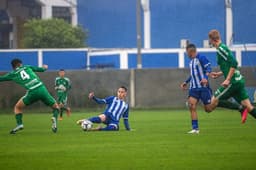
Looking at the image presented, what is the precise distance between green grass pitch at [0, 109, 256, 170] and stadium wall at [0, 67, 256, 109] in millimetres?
18013

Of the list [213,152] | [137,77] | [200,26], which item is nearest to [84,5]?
[200,26]

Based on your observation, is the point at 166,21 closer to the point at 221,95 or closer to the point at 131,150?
the point at 221,95

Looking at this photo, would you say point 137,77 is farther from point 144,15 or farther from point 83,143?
point 144,15

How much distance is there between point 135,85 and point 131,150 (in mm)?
23694

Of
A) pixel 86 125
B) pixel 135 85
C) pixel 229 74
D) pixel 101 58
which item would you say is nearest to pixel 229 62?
pixel 229 74

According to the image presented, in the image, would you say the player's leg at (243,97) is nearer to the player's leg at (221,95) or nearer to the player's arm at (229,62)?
the player's leg at (221,95)

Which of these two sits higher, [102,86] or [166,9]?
[166,9]

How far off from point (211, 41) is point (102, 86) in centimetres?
2111

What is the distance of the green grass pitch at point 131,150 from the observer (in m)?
11.9

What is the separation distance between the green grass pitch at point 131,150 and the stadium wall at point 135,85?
18.0m

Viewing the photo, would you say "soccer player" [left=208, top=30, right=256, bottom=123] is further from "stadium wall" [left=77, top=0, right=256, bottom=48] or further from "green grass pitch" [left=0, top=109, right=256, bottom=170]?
"stadium wall" [left=77, top=0, right=256, bottom=48]

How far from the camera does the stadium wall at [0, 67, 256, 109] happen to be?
3717 centimetres

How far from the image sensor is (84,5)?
73.6 m

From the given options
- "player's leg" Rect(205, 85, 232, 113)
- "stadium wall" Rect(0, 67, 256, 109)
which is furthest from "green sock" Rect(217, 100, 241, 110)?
"stadium wall" Rect(0, 67, 256, 109)
